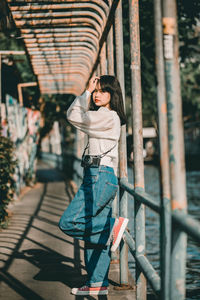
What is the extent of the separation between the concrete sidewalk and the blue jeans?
561mm

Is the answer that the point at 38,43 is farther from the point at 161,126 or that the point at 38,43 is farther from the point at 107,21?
the point at 161,126

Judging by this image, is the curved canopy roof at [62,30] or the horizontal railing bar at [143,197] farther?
the curved canopy roof at [62,30]

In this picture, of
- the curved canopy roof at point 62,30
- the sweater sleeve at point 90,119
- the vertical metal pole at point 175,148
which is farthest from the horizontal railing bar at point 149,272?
the curved canopy roof at point 62,30

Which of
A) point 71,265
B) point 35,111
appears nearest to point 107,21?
point 71,265

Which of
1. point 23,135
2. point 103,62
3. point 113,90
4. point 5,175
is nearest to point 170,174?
point 113,90

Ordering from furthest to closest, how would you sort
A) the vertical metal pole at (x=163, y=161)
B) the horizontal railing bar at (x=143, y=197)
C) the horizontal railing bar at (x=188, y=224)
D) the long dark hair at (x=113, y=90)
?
1. the long dark hair at (x=113, y=90)
2. the horizontal railing bar at (x=143, y=197)
3. the vertical metal pole at (x=163, y=161)
4. the horizontal railing bar at (x=188, y=224)

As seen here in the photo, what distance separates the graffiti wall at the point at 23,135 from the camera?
11.5m

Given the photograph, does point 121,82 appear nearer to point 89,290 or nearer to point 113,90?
point 113,90

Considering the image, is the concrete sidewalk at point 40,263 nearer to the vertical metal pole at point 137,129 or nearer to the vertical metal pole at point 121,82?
the vertical metal pole at point 121,82

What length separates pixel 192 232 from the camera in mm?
2230

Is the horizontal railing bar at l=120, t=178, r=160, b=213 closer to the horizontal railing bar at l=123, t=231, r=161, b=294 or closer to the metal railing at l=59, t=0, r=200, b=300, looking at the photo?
the metal railing at l=59, t=0, r=200, b=300

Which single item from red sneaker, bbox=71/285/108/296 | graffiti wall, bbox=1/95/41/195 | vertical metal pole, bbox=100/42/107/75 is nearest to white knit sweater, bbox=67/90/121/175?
red sneaker, bbox=71/285/108/296

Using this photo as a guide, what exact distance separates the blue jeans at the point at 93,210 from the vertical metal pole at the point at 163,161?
4.05 feet

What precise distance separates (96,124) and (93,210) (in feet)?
2.19
